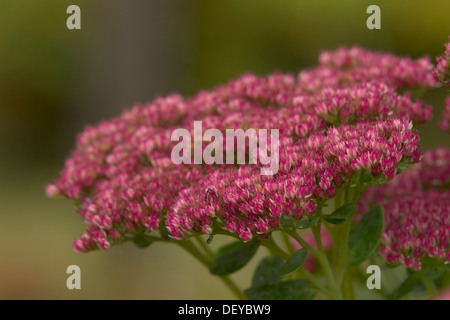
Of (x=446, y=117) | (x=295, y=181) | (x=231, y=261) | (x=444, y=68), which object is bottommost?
(x=231, y=261)

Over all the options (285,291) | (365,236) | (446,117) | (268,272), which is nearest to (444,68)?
(446,117)

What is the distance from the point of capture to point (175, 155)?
2307mm

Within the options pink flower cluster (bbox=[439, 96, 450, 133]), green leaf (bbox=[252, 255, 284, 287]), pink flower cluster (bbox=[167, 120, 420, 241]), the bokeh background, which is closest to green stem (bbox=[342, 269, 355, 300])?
green leaf (bbox=[252, 255, 284, 287])

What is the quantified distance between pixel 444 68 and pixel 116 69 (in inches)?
282

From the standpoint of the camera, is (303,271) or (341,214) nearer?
(341,214)

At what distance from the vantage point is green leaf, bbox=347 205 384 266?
2.07 meters

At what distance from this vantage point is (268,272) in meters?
2.46

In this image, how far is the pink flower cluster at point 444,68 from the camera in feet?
6.51

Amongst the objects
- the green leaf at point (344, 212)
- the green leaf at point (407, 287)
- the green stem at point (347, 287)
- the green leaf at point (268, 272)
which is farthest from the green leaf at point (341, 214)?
the green leaf at point (268, 272)

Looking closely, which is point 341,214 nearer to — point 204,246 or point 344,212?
point 344,212

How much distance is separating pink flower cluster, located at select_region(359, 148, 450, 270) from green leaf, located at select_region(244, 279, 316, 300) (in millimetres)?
313

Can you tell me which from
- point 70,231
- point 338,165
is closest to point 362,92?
point 338,165

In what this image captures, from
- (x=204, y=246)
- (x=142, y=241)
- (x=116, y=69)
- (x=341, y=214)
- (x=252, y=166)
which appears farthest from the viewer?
(x=116, y=69)

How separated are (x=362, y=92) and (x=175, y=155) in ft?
2.41
